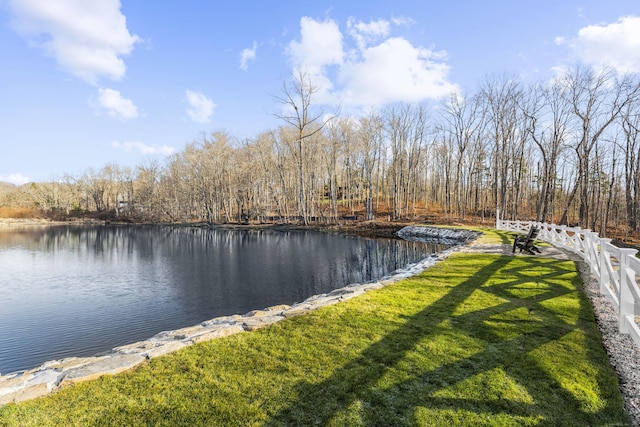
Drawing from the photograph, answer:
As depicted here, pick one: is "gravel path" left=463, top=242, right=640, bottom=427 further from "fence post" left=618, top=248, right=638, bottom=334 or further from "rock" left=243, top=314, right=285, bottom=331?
"rock" left=243, top=314, right=285, bottom=331

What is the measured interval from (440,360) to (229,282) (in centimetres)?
953

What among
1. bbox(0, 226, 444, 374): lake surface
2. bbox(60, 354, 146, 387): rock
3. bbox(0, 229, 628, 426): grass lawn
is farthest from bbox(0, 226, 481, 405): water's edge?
bbox(0, 226, 444, 374): lake surface

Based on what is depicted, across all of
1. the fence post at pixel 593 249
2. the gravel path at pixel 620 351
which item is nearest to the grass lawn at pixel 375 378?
the gravel path at pixel 620 351

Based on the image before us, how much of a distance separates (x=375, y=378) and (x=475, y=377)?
120 centimetres

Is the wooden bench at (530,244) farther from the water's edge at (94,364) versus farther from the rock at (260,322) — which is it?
the rock at (260,322)

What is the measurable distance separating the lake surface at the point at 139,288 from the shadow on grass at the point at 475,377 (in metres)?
5.45

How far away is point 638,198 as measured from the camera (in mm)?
27344

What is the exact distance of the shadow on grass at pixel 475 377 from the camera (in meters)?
3.11

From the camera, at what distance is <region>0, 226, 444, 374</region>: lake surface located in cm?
748

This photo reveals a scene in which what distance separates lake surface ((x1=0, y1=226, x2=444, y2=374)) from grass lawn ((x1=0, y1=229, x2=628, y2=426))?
13.3 feet

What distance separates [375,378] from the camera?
3.73 metres

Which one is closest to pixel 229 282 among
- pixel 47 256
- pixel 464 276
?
pixel 464 276

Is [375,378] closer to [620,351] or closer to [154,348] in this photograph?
[154,348]

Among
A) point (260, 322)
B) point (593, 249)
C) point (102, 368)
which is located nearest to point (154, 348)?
point (102, 368)
